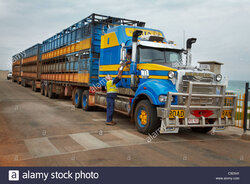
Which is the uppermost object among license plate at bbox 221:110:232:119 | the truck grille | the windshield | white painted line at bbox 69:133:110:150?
the windshield

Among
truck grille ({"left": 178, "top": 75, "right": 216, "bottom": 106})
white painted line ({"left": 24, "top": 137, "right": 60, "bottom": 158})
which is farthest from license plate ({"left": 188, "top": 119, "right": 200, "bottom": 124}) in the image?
white painted line ({"left": 24, "top": 137, "right": 60, "bottom": 158})

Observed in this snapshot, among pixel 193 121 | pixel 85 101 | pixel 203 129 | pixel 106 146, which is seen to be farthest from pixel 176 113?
pixel 85 101

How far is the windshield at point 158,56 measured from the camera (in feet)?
29.0

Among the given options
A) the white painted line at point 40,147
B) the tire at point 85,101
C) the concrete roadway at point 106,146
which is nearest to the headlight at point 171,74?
A: the concrete roadway at point 106,146

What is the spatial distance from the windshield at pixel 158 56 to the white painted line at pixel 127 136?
8.38 feet

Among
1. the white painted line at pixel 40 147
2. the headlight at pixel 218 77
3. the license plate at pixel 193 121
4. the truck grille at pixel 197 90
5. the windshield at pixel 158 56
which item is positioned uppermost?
the windshield at pixel 158 56

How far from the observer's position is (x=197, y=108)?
24.6 feet

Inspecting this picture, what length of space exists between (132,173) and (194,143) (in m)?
3.28

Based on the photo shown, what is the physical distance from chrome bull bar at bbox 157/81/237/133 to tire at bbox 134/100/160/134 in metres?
0.40

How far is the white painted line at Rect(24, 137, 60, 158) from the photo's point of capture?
587cm

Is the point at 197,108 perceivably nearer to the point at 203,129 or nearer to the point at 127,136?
the point at 203,129

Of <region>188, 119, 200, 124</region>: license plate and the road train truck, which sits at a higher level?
the road train truck

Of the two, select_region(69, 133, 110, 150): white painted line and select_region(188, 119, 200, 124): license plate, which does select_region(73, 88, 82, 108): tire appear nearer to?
select_region(69, 133, 110, 150): white painted line

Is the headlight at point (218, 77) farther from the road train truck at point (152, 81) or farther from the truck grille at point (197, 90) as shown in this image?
the truck grille at point (197, 90)
